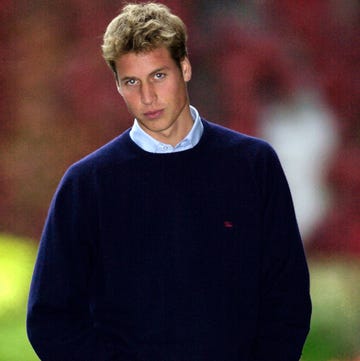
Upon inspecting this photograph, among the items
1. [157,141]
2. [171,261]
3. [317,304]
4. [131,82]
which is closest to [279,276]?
[171,261]

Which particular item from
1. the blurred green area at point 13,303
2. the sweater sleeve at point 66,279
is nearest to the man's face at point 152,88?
the sweater sleeve at point 66,279

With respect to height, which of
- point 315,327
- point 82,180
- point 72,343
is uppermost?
point 82,180

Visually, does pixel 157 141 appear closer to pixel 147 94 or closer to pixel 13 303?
pixel 147 94

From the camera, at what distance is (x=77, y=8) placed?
3240 mm

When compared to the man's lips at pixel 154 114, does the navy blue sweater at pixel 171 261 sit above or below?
below

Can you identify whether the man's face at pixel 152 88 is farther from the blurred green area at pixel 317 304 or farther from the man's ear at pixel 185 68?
the blurred green area at pixel 317 304

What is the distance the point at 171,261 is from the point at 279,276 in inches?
7.8

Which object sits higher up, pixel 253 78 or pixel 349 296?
pixel 253 78

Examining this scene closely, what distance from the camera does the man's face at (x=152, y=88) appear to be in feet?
5.77

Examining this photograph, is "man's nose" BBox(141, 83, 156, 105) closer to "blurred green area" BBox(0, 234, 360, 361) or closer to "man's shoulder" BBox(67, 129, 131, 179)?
"man's shoulder" BBox(67, 129, 131, 179)

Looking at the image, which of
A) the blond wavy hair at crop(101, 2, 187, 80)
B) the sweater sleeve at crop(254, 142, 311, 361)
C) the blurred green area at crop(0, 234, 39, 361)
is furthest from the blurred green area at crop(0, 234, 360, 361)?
the blond wavy hair at crop(101, 2, 187, 80)

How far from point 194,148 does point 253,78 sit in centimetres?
146

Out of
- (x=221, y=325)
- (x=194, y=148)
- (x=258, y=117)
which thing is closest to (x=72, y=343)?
(x=221, y=325)

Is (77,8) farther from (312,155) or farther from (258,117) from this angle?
(312,155)
